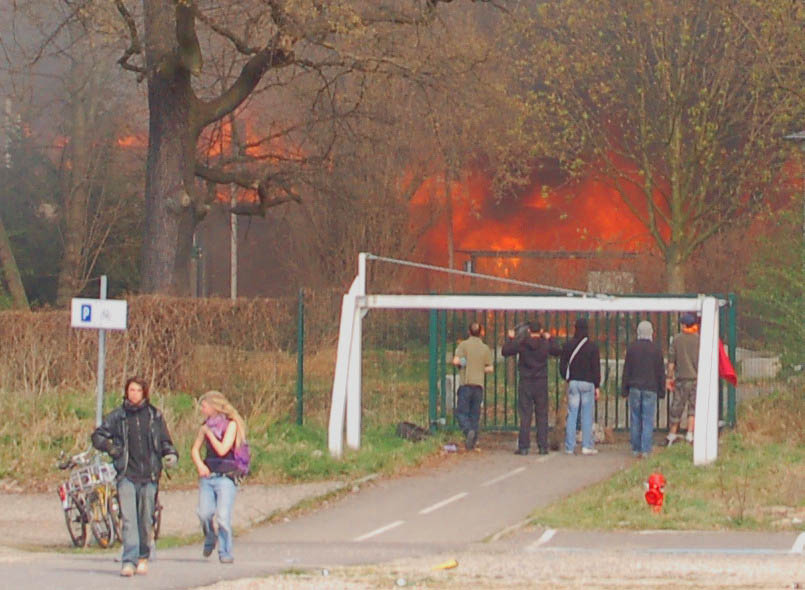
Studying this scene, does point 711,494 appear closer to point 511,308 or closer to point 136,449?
point 511,308

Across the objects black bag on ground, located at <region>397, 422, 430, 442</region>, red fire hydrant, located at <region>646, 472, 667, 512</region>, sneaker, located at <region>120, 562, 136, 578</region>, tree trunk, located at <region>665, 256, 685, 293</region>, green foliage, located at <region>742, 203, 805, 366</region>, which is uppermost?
tree trunk, located at <region>665, 256, 685, 293</region>

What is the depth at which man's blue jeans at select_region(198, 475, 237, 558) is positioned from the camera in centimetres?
1221

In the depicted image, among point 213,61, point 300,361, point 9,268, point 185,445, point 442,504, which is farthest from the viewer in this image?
point 9,268

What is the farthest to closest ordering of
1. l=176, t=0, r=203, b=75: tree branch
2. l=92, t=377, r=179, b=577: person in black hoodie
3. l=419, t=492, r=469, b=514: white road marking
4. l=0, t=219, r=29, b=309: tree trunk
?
l=0, t=219, r=29, b=309: tree trunk → l=176, t=0, r=203, b=75: tree branch → l=419, t=492, r=469, b=514: white road marking → l=92, t=377, r=179, b=577: person in black hoodie

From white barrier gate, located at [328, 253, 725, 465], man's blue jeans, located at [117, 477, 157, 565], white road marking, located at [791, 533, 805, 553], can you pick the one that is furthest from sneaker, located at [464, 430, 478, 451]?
man's blue jeans, located at [117, 477, 157, 565]

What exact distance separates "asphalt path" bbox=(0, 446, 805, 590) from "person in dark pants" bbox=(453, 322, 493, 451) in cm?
170

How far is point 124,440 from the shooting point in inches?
476

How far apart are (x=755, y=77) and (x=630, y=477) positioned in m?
23.6

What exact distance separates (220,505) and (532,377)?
321 inches

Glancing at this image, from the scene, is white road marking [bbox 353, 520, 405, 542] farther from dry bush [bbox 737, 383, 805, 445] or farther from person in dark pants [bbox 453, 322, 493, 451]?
dry bush [bbox 737, 383, 805, 445]

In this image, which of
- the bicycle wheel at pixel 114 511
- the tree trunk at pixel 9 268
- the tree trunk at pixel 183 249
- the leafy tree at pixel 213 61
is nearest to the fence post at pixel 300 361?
the leafy tree at pixel 213 61

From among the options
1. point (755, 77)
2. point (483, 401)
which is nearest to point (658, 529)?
point (483, 401)

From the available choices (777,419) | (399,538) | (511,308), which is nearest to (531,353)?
(511,308)

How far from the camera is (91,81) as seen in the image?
4866cm
